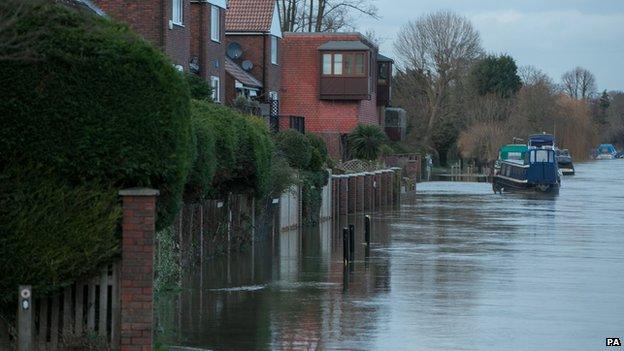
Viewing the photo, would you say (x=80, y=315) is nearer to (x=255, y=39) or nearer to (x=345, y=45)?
(x=255, y=39)

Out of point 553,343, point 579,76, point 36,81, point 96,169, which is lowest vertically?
point 553,343

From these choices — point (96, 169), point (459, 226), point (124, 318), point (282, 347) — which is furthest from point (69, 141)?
point (459, 226)

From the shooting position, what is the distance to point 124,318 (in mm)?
12109

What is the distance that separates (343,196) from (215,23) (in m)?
7.68

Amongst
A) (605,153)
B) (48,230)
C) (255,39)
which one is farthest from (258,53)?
(605,153)

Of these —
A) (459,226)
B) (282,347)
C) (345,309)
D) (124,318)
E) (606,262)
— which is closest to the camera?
(124,318)

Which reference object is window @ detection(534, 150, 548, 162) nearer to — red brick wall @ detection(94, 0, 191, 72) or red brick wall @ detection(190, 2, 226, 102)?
red brick wall @ detection(190, 2, 226, 102)

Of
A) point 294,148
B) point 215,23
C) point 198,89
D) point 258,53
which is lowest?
point 294,148

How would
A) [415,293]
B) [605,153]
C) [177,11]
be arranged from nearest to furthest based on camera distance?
1. [415,293]
2. [177,11]
3. [605,153]

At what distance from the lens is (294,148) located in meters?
34.5

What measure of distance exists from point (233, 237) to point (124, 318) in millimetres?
14345

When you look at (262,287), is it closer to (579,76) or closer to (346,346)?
(346,346)

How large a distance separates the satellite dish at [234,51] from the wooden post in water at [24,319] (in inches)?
1655

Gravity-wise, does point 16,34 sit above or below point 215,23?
below
